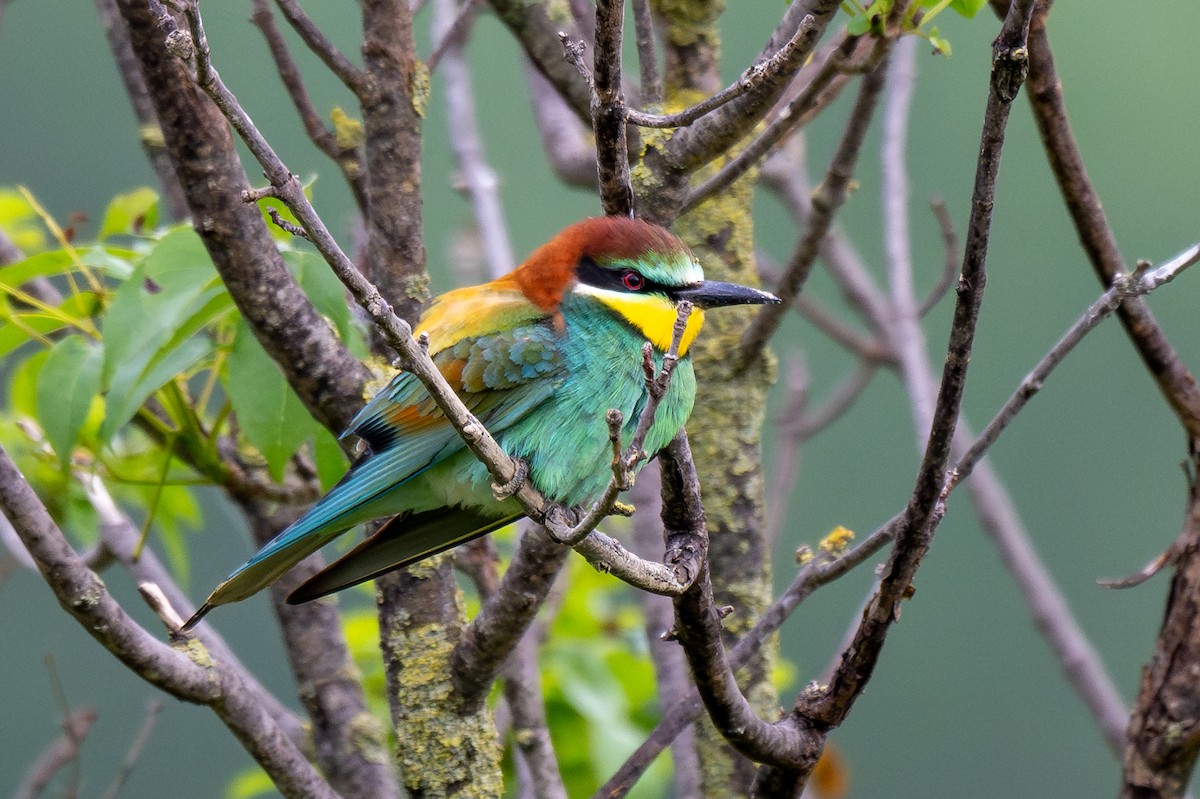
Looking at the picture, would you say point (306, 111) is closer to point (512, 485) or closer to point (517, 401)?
point (517, 401)

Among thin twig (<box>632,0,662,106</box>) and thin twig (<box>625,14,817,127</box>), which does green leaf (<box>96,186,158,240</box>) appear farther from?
thin twig (<box>625,14,817,127</box>)

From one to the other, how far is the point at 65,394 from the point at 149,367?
0.19 m

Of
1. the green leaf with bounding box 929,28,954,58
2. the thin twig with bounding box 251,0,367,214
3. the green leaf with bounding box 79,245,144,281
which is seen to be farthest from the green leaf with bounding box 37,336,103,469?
the green leaf with bounding box 929,28,954,58

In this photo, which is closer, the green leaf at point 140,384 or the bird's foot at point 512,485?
the bird's foot at point 512,485

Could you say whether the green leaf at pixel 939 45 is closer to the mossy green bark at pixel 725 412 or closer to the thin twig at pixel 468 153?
the mossy green bark at pixel 725 412

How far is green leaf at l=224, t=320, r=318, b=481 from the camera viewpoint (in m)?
2.08

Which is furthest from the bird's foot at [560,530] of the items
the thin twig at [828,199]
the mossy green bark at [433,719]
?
the thin twig at [828,199]

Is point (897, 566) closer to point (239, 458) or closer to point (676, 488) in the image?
point (676, 488)

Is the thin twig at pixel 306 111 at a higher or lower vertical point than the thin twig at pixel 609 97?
higher

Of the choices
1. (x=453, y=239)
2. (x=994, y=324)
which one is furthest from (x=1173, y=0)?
(x=453, y=239)

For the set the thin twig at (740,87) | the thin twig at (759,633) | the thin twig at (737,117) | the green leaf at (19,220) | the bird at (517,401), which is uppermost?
the green leaf at (19,220)

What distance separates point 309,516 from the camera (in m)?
2.03

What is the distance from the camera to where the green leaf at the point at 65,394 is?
2033 millimetres

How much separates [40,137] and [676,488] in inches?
211
